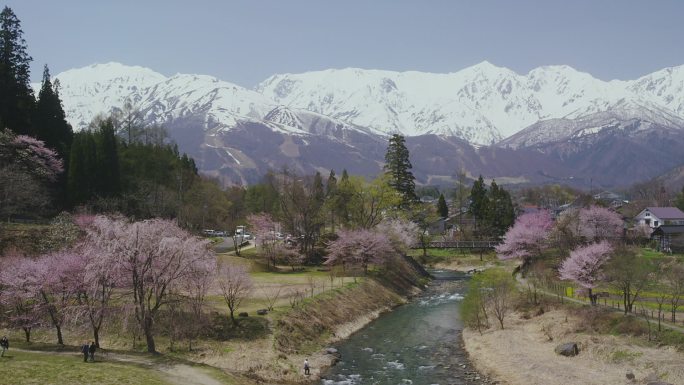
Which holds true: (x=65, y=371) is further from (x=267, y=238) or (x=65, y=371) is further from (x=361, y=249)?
(x=267, y=238)

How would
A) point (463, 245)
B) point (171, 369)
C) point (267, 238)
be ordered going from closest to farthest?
point (171, 369), point (267, 238), point (463, 245)

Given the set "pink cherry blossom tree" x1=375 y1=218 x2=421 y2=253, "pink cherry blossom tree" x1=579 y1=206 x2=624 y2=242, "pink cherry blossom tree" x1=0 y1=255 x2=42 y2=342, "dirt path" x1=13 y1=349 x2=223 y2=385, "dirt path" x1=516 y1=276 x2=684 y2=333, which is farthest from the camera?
"pink cherry blossom tree" x1=579 y1=206 x2=624 y2=242

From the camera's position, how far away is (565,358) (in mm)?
38750

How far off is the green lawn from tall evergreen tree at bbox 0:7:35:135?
46.0 metres

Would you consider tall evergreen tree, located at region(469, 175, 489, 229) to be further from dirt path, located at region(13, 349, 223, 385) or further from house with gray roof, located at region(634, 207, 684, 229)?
dirt path, located at region(13, 349, 223, 385)

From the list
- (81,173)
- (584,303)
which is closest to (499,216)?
(584,303)

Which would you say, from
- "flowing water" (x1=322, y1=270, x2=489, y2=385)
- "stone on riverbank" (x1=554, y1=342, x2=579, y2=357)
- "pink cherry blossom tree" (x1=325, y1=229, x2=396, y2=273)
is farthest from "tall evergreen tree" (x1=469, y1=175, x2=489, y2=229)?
"stone on riverbank" (x1=554, y1=342, x2=579, y2=357)

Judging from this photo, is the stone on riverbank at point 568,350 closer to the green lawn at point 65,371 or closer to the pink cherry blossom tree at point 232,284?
the pink cherry blossom tree at point 232,284

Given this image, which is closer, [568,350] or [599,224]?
[568,350]

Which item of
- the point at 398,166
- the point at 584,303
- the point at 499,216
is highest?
the point at 398,166

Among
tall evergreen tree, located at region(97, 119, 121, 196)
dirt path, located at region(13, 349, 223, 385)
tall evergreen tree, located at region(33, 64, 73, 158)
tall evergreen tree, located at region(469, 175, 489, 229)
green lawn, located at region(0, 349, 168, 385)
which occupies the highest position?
tall evergreen tree, located at region(33, 64, 73, 158)

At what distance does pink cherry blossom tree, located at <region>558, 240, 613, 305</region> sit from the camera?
168 feet

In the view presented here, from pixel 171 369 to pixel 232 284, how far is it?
1233cm

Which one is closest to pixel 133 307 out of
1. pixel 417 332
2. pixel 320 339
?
pixel 320 339
